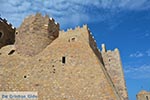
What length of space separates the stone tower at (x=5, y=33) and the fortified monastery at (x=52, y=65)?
258 cm

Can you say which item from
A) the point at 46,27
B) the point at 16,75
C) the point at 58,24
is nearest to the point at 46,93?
the point at 16,75

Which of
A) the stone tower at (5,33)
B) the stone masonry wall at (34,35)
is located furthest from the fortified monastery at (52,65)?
the stone tower at (5,33)

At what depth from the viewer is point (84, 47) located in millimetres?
17859

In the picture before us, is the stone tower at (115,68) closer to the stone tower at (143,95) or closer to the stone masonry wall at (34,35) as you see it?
the stone masonry wall at (34,35)

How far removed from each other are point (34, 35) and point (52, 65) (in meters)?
3.95

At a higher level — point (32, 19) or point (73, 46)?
point (32, 19)

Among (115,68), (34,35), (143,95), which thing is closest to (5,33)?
(34,35)

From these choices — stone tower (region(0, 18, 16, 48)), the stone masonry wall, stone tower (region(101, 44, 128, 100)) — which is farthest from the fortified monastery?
stone tower (region(101, 44, 128, 100))

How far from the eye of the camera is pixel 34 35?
19.1 m

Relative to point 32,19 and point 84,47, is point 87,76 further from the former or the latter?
point 32,19

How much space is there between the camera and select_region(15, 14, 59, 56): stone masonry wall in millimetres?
18811

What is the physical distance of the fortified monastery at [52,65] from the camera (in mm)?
15344

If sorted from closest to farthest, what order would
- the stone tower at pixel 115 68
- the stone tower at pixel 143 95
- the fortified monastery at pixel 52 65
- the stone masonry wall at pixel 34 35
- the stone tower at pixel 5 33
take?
the fortified monastery at pixel 52 65 → the stone masonry wall at pixel 34 35 → the stone tower at pixel 5 33 → the stone tower at pixel 115 68 → the stone tower at pixel 143 95

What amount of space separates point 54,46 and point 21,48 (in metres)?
3.43
